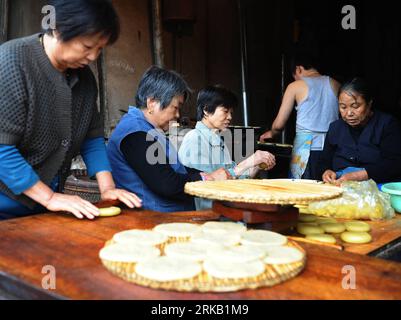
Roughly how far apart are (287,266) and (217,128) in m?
2.37

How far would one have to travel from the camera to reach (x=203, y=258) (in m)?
1.49

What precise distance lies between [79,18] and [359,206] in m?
1.66

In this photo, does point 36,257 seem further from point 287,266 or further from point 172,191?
point 172,191

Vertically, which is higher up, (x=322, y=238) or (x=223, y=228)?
(x=223, y=228)

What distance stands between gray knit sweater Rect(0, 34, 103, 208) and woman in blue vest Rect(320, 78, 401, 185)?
Answer: 5.89ft

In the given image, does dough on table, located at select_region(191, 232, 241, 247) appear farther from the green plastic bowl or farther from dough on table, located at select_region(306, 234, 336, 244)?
the green plastic bowl

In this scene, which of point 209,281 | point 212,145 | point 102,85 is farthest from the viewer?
point 102,85

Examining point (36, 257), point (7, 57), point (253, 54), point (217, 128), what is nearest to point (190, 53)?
point (253, 54)

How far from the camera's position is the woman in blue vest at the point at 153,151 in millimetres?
2516

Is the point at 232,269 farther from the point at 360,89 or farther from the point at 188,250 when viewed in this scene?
the point at 360,89

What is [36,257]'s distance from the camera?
157cm

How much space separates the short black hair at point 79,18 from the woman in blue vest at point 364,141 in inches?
77.5

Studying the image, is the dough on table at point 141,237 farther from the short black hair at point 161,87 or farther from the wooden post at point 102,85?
the wooden post at point 102,85

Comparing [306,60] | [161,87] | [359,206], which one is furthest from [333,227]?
[306,60]
